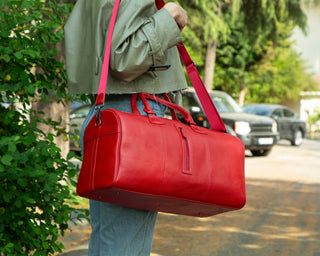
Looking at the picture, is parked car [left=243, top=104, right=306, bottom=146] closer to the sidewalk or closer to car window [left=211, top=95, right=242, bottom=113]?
car window [left=211, top=95, right=242, bottom=113]

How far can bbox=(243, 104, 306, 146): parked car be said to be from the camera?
17.6 metres

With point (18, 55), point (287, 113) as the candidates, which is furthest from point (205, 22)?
point (287, 113)

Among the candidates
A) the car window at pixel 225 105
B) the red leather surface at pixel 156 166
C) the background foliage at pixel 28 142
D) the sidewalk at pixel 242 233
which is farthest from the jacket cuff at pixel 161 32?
the car window at pixel 225 105

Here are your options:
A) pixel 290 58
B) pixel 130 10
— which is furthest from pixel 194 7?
pixel 290 58

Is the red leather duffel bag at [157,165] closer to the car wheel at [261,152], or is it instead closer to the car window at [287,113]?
the car wheel at [261,152]

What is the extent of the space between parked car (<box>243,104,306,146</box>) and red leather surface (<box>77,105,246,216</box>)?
618 inches

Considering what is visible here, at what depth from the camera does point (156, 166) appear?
1630 millimetres

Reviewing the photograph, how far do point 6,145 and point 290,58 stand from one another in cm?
3862

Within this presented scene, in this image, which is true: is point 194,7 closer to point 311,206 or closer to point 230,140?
point 311,206

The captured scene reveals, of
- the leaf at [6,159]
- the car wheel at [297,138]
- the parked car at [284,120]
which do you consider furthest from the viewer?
the car wheel at [297,138]

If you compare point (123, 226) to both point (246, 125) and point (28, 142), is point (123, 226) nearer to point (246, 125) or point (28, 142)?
point (28, 142)

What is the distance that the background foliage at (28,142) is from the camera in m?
2.78

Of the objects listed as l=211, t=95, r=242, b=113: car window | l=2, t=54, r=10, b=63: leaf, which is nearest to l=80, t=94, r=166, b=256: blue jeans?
l=2, t=54, r=10, b=63: leaf

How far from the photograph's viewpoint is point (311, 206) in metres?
6.55
